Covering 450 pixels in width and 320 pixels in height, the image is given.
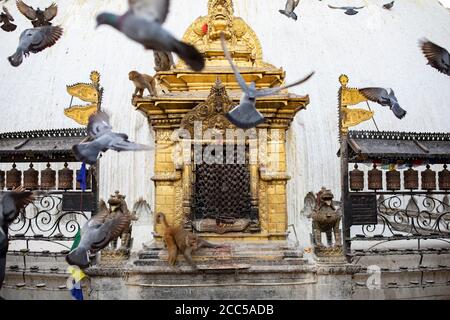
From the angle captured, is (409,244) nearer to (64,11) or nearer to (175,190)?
(175,190)

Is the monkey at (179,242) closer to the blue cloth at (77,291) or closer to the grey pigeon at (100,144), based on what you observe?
the grey pigeon at (100,144)

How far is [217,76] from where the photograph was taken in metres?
6.70

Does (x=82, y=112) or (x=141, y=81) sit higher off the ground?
(x=141, y=81)

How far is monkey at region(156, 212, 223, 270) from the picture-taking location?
5.82 metres

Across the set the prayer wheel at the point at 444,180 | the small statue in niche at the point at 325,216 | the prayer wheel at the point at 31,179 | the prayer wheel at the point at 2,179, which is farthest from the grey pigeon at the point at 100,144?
the prayer wheel at the point at 444,180

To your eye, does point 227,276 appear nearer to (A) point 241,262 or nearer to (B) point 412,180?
(A) point 241,262

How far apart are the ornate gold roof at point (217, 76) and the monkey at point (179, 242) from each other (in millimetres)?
1490

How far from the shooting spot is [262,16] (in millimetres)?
13695

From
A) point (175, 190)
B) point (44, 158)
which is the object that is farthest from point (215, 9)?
point (44, 158)

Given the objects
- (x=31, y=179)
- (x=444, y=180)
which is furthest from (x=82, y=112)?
(x=444, y=180)

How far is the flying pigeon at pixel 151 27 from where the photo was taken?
334cm

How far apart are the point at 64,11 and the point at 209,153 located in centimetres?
998

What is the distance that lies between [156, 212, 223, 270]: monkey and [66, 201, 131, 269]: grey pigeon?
526mm

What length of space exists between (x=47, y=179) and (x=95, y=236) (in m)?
2.05
